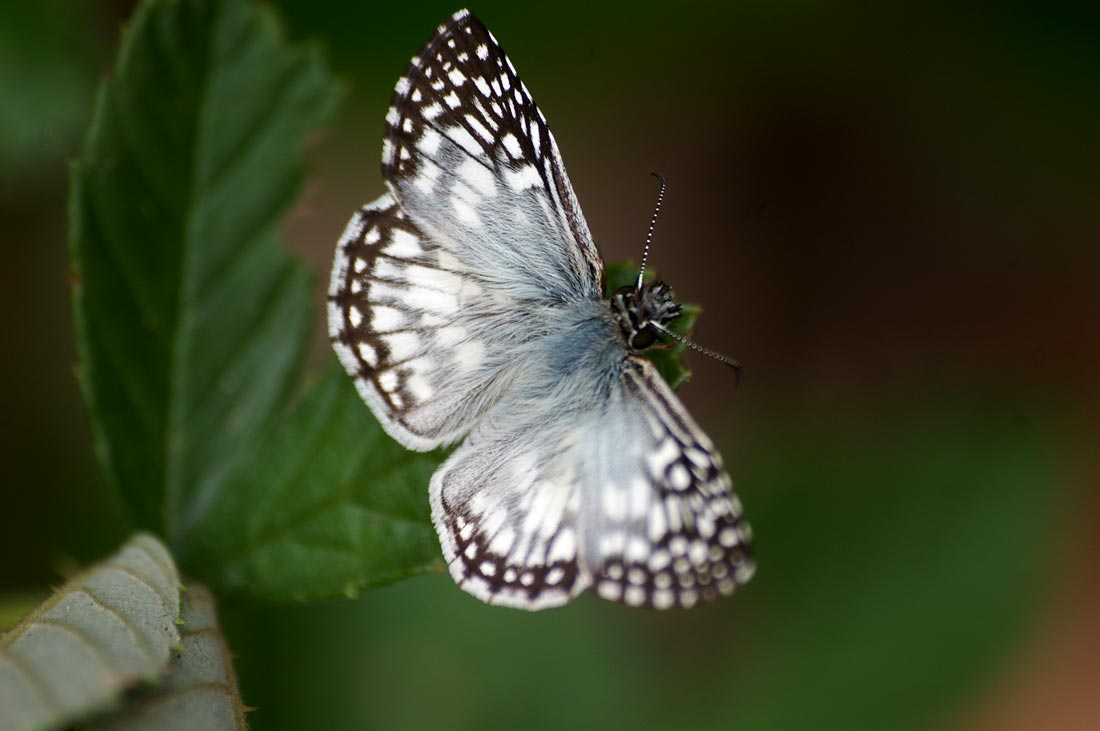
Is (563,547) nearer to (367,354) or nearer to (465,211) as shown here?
(367,354)

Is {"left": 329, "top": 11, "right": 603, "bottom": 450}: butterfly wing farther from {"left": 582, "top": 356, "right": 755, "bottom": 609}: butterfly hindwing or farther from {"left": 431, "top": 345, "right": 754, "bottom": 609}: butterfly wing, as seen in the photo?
{"left": 582, "top": 356, "right": 755, "bottom": 609}: butterfly hindwing

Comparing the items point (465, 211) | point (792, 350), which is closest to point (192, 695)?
point (465, 211)

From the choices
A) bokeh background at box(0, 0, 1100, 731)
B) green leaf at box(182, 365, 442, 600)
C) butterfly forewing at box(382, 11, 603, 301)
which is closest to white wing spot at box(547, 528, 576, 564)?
green leaf at box(182, 365, 442, 600)

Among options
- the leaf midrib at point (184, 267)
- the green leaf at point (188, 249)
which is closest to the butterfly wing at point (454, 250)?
the green leaf at point (188, 249)

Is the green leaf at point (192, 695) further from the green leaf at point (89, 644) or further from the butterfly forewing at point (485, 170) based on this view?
the butterfly forewing at point (485, 170)

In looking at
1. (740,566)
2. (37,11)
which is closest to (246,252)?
(740,566)

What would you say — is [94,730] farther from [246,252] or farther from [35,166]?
[35,166]
